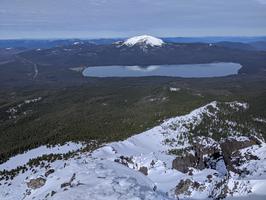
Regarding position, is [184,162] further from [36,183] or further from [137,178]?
[36,183]

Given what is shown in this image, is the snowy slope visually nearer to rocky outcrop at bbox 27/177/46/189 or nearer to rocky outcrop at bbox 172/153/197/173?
rocky outcrop at bbox 27/177/46/189

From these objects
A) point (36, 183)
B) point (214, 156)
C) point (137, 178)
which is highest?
point (137, 178)

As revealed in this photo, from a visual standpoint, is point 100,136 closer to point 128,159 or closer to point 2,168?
point 2,168

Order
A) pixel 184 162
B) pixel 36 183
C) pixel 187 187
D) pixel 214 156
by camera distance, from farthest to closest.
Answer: pixel 214 156, pixel 184 162, pixel 36 183, pixel 187 187

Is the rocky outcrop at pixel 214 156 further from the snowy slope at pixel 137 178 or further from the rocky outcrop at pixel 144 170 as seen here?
the rocky outcrop at pixel 144 170

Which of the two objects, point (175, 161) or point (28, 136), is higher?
point (175, 161)

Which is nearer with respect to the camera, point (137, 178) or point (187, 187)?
point (137, 178)

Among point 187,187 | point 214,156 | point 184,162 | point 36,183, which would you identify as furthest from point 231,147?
point 36,183

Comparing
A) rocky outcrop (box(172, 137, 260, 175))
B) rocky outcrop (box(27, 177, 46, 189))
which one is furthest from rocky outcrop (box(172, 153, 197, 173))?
rocky outcrop (box(27, 177, 46, 189))

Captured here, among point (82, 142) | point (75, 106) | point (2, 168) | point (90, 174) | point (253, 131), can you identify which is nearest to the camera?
point (90, 174)

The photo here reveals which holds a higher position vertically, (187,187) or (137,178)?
(137,178)

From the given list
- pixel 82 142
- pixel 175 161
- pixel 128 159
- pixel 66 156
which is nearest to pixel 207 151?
pixel 175 161
